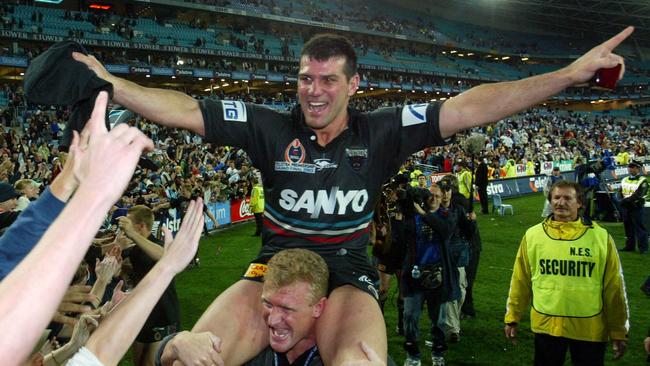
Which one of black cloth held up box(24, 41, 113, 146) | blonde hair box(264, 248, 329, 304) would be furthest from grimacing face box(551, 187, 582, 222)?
black cloth held up box(24, 41, 113, 146)

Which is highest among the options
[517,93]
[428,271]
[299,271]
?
[517,93]

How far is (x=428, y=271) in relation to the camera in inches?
297

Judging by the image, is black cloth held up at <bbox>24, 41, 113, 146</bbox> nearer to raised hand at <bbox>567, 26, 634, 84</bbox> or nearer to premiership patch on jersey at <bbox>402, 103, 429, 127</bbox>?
premiership patch on jersey at <bbox>402, 103, 429, 127</bbox>

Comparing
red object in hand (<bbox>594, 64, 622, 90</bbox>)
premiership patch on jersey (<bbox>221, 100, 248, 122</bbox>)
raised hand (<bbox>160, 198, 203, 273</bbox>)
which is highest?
red object in hand (<bbox>594, 64, 622, 90</bbox>)

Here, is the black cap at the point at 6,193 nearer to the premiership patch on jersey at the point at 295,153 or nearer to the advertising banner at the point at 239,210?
the premiership patch on jersey at the point at 295,153

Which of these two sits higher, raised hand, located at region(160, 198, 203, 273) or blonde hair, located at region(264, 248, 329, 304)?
raised hand, located at region(160, 198, 203, 273)

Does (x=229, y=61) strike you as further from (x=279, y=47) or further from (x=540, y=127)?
(x=540, y=127)

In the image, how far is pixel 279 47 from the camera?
5188cm

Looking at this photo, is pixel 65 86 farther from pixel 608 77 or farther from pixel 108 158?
pixel 608 77

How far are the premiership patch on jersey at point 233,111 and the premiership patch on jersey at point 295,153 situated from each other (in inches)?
13.8

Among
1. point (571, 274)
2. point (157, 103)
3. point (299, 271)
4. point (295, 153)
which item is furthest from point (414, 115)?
point (571, 274)

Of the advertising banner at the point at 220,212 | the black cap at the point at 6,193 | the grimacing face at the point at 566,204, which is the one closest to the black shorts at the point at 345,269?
the grimacing face at the point at 566,204

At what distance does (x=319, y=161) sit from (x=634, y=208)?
45.5ft

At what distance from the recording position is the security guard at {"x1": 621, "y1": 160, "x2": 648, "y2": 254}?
14305 millimetres
